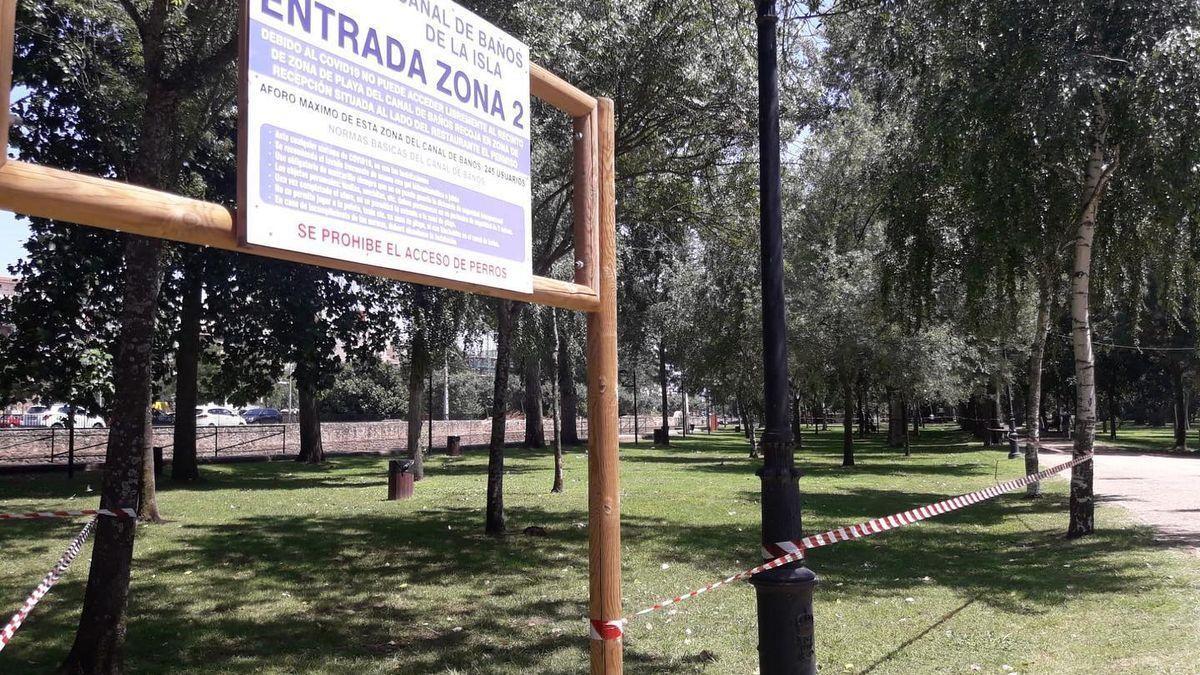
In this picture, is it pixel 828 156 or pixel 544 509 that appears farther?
pixel 828 156

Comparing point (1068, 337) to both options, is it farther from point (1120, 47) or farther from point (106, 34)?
point (106, 34)

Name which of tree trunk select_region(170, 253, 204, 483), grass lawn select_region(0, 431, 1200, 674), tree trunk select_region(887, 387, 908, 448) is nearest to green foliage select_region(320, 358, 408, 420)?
tree trunk select_region(887, 387, 908, 448)

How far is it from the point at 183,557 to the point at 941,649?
8.47m

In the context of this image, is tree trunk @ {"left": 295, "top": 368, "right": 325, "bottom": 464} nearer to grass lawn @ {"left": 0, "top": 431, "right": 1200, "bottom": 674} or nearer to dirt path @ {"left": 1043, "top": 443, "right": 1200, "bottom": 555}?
grass lawn @ {"left": 0, "top": 431, "right": 1200, "bottom": 674}

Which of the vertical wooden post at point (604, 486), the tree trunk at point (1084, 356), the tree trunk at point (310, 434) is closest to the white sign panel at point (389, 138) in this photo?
the vertical wooden post at point (604, 486)

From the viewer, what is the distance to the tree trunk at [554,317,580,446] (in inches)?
1015

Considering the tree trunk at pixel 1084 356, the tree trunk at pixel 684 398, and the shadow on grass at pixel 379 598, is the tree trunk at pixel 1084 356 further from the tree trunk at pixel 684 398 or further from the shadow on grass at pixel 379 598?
the tree trunk at pixel 684 398

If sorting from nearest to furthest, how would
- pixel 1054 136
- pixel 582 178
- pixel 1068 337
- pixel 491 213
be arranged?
pixel 491 213, pixel 582 178, pixel 1054 136, pixel 1068 337

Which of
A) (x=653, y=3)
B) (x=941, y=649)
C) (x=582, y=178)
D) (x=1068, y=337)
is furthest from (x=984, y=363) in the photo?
(x=582, y=178)

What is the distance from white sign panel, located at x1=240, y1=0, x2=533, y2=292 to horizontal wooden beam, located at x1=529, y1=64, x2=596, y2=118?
14cm

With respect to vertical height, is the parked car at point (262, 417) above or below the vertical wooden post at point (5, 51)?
below

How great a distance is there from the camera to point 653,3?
10.6 meters

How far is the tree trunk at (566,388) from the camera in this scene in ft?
84.6

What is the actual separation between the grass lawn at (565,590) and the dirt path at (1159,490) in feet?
1.74
